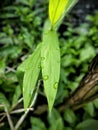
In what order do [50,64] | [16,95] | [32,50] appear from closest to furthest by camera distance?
1. [50,64]
2. [16,95]
3. [32,50]

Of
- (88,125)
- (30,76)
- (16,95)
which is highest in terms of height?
(30,76)

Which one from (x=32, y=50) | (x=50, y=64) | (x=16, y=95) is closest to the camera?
(x=50, y=64)

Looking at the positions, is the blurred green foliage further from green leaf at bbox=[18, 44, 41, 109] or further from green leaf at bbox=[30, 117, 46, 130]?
green leaf at bbox=[18, 44, 41, 109]

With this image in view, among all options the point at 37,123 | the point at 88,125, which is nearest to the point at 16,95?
the point at 37,123

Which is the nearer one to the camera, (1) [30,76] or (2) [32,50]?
(1) [30,76]

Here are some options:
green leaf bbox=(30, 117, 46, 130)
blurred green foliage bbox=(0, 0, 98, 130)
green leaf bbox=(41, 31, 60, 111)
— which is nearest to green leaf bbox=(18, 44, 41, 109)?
green leaf bbox=(41, 31, 60, 111)

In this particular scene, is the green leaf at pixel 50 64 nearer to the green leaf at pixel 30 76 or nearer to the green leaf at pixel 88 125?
the green leaf at pixel 30 76

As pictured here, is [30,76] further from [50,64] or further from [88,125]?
[88,125]
